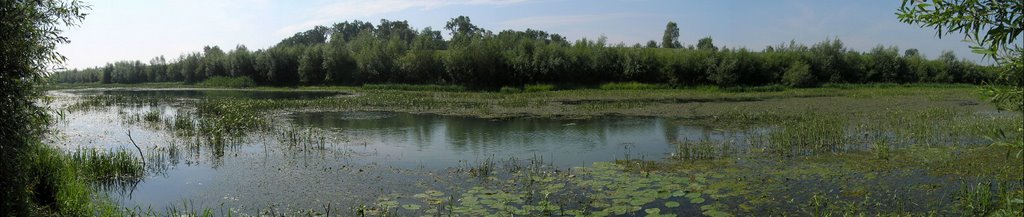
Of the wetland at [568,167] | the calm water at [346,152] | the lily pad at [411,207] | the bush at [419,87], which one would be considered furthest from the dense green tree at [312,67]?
the lily pad at [411,207]

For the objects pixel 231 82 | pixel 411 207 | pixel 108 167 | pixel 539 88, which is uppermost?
pixel 231 82

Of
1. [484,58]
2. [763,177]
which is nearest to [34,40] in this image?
[763,177]

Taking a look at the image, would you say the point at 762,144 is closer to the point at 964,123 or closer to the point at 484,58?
the point at 964,123

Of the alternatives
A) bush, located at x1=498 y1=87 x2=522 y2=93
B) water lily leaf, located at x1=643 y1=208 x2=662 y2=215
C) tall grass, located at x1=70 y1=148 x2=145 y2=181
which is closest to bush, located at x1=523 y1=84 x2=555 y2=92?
bush, located at x1=498 y1=87 x2=522 y2=93

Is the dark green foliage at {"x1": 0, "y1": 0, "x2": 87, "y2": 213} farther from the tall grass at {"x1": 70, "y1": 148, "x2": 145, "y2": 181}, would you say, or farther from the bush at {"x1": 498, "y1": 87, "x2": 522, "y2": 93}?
the bush at {"x1": 498, "y1": 87, "x2": 522, "y2": 93}

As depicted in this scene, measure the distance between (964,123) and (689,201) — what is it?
12.7 metres

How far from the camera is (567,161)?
12227 millimetres

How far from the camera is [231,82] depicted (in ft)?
208

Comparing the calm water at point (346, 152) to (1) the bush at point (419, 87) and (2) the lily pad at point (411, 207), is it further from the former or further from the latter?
(1) the bush at point (419, 87)

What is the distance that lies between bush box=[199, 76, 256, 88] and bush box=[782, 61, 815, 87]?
50.6 meters

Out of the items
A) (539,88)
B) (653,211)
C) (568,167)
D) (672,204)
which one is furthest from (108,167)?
(539,88)

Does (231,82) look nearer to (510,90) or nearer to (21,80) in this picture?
(510,90)

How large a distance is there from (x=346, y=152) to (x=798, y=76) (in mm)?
38927

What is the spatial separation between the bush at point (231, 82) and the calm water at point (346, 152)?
4248 cm
